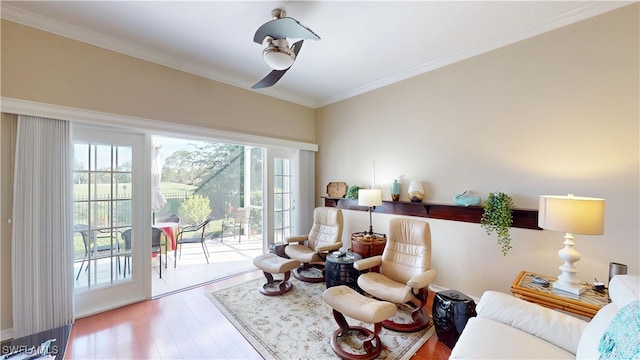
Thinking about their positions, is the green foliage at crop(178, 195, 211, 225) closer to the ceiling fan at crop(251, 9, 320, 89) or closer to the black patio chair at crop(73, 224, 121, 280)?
the black patio chair at crop(73, 224, 121, 280)

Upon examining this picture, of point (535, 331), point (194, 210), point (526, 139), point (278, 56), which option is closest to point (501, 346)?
point (535, 331)

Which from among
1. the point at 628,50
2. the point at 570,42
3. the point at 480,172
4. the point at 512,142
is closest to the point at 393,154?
the point at 480,172

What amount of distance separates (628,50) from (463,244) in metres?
2.30

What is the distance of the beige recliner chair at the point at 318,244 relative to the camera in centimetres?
352

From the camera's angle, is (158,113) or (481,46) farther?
(158,113)

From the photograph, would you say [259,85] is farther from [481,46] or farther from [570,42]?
[570,42]

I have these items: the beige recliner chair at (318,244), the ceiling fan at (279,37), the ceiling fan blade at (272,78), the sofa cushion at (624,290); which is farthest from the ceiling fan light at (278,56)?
the sofa cushion at (624,290)

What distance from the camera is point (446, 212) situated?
10.5 ft

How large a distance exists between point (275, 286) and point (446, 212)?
247 centimetres

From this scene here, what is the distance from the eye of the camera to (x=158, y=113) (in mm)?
3127

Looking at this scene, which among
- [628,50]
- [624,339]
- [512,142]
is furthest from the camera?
[512,142]

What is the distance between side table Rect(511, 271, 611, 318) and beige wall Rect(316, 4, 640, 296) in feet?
1.67

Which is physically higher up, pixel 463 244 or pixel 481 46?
pixel 481 46

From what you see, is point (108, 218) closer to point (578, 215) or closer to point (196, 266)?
point (196, 266)
